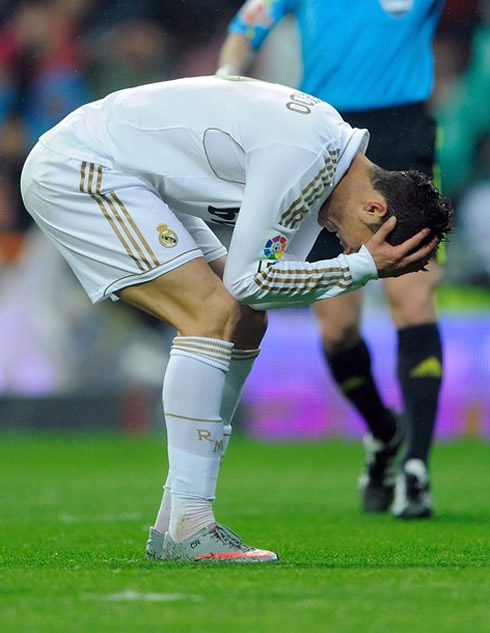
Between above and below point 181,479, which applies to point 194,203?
above

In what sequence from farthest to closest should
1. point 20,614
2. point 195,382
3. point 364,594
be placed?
point 195,382
point 364,594
point 20,614

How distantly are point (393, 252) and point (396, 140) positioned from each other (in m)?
2.08

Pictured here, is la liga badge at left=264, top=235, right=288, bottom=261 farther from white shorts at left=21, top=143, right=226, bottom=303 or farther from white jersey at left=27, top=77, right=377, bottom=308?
white shorts at left=21, top=143, right=226, bottom=303

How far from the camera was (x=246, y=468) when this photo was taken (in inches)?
316

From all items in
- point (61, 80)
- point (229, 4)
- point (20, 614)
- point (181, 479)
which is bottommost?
point (20, 614)

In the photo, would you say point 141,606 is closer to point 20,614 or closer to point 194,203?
point 20,614

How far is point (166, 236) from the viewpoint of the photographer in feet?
12.9

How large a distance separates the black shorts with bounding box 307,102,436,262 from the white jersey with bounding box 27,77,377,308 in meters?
1.75

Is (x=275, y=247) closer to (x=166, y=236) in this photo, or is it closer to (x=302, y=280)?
(x=302, y=280)

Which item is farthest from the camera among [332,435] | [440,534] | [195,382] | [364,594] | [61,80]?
[61,80]

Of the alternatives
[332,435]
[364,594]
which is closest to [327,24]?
[364,594]

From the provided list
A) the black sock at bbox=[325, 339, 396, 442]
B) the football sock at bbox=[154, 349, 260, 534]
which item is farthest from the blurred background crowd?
the football sock at bbox=[154, 349, 260, 534]

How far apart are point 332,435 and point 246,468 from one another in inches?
83.6

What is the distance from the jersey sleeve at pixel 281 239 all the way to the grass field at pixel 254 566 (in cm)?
72
